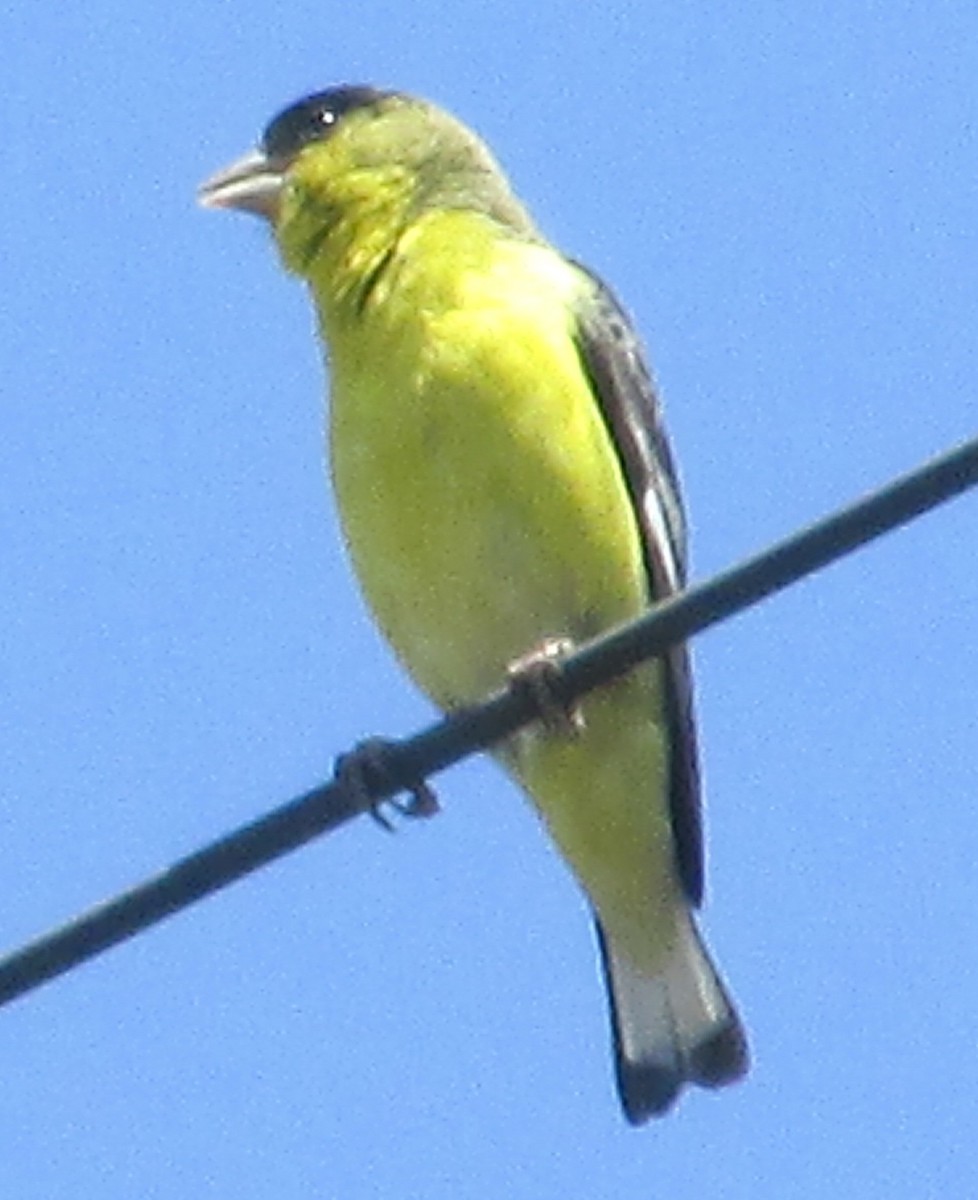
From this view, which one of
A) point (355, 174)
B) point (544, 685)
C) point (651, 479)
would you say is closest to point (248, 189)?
point (355, 174)

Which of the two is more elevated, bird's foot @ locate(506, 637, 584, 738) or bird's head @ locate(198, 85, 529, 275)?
bird's head @ locate(198, 85, 529, 275)

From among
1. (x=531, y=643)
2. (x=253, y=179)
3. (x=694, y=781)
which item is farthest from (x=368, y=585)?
(x=253, y=179)

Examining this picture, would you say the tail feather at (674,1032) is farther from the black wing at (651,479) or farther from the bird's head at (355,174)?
the bird's head at (355,174)

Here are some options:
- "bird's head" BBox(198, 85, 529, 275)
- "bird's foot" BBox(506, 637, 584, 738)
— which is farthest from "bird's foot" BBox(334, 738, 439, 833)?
"bird's head" BBox(198, 85, 529, 275)

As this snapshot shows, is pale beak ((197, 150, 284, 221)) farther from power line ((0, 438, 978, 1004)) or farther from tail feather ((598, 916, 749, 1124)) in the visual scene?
power line ((0, 438, 978, 1004))

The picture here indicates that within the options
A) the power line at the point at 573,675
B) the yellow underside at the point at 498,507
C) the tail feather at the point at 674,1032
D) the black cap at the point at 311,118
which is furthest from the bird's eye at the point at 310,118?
the power line at the point at 573,675

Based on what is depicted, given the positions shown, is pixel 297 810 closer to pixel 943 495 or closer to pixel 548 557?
pixel 943 495
